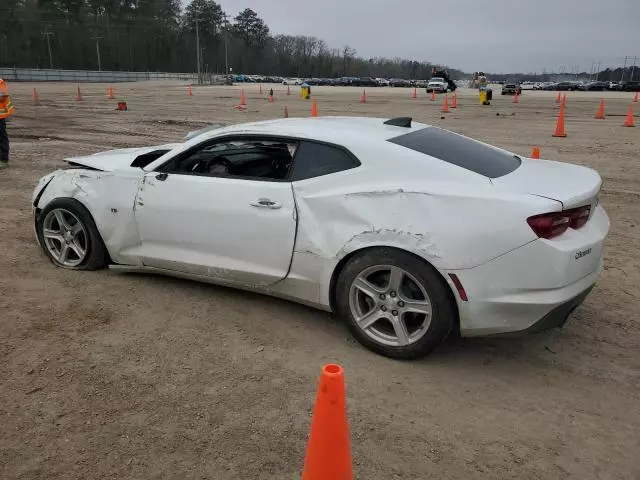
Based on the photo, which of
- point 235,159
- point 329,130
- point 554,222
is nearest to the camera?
point 554,222

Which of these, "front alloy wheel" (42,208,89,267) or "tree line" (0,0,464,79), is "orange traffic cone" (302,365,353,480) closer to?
"front alloy wheel" (42,208,89,267)

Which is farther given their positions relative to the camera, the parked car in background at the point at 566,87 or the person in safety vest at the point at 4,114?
the parked car in background at the point at 566,87

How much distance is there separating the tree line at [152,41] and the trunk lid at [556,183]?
8118 centimetres

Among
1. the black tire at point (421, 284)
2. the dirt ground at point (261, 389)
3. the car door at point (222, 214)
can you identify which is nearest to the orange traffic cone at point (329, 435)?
the dirt ground at point (261, 389)

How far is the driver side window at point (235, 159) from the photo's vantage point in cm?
400

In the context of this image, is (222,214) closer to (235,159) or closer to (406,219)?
(235,159)

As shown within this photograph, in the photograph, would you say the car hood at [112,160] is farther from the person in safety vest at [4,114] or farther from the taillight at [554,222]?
the person in safety vest at [4,114]

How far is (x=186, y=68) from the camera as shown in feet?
389

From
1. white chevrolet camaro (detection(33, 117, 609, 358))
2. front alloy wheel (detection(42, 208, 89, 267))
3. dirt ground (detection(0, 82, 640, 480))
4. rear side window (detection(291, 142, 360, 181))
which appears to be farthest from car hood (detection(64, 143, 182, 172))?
rear side window (detection(291, 142, 360, 181))

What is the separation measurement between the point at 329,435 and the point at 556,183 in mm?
2230

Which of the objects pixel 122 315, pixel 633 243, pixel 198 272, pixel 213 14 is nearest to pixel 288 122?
pixel 198 272

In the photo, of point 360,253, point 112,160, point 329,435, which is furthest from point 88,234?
point 329,435

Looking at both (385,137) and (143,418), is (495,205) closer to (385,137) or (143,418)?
(385,137)

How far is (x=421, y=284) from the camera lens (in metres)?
3.19
